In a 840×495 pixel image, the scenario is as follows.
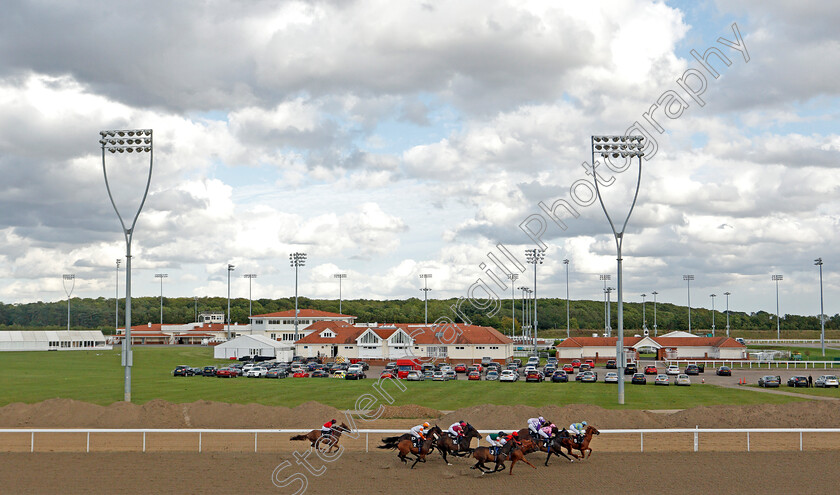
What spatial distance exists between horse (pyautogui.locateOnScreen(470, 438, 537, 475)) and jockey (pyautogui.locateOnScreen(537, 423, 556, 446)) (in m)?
0.53

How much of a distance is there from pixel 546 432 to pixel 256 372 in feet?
148

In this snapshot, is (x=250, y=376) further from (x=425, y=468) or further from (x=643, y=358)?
(x=643, y=358)

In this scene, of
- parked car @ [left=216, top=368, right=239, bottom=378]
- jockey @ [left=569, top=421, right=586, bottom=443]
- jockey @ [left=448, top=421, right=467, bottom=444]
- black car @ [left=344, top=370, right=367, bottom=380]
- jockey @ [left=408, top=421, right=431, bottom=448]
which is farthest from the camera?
parked car @ [left=216, top=368, right=239, bottom=378]

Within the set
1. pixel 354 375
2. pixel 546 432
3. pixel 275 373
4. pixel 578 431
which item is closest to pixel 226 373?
pixel 275 373

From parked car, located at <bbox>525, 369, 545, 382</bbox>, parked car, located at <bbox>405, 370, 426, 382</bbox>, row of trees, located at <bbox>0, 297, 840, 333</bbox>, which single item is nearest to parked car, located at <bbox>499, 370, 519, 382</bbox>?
parked car, located at <bbox>525, 369, 545, 382</bbox>

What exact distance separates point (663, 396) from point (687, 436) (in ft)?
64.1

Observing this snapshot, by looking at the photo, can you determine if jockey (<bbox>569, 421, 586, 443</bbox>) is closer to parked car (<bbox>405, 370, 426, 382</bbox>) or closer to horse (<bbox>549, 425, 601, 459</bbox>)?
horse (<bbox>549, 425, 601, 459</bbox>)

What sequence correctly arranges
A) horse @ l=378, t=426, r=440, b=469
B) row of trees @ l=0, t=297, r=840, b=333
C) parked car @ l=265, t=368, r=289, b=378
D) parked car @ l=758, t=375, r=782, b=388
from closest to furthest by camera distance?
horse @ l=378, t=426, r=440, b=469 → parked car @ l=758, t=375, r=782, b=388 → parked car @ l=265, t=368, r=289, b=378 → row of trees @ l=0, t=297, r=840, b=333

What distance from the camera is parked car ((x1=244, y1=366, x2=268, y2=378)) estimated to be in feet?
197

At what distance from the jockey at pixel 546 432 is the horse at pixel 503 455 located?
0.53 metres

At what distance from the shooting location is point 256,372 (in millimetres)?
60156

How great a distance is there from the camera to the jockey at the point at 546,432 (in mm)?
19047

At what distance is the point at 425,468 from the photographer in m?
18.9

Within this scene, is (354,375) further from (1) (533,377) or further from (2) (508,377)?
(1) (533,377)
